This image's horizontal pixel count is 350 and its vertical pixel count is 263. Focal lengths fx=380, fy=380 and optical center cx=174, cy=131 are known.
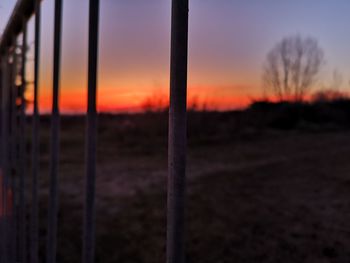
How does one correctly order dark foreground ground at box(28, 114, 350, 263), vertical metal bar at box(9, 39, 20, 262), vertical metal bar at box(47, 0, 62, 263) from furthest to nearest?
dark foreground ground at box(28, 114, 350, 263) → vertical metal bar at box(9, 39, 20, 262) → vertical metal bar at box(47, 0, 62, 263)

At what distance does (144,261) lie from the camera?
317 cm

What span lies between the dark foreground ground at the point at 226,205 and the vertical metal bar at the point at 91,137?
2.44 metres

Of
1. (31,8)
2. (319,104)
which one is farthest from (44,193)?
(319,104)

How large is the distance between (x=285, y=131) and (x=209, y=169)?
23.5 ft

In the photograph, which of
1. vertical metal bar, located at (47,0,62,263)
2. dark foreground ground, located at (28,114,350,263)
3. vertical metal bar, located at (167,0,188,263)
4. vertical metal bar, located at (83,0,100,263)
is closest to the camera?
vertical metal bar, located at (167,0,188,263)

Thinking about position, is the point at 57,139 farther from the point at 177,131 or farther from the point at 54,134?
the point at 177,131

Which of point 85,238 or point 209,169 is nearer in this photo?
point 85,238

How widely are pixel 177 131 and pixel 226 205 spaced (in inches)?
166

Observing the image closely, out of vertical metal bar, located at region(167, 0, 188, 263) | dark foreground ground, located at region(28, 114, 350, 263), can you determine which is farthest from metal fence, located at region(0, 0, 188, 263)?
dark foreground ground, located at region(28, 114, 350, 263)

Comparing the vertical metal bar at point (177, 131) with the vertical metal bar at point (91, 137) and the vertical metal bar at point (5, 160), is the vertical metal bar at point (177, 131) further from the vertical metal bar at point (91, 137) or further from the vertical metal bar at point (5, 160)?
the vertical metal bar at point (5, 160)

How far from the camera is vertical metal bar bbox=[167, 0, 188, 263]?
53cm

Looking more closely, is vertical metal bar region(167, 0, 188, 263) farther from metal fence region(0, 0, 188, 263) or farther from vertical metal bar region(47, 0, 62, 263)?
vertical metal bar region(47, 0, 62, 263)

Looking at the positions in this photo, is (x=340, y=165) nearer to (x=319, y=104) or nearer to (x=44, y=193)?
(x=44, y=193)

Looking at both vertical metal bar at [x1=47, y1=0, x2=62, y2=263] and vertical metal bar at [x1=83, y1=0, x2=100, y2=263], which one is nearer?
vertical metal bar at [x1=83, y1=0, x2=100, y2=263]
